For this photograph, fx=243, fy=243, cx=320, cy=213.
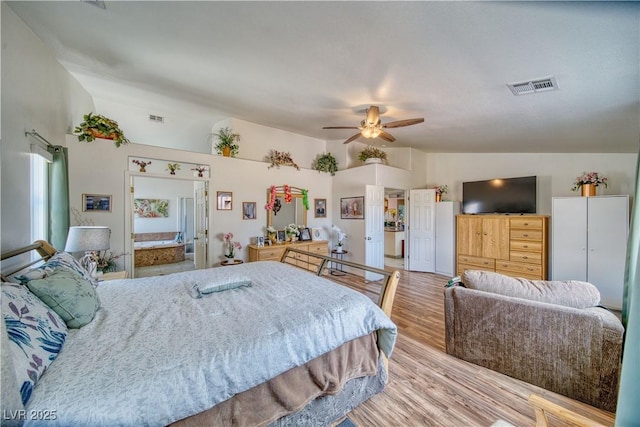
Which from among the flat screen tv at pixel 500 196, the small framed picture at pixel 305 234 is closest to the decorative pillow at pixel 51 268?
the small framed picture at pixel 305 234

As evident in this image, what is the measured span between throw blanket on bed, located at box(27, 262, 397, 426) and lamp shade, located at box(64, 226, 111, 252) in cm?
74

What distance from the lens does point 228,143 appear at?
466 cm

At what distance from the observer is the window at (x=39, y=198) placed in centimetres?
239

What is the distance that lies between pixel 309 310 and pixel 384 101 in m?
2.83

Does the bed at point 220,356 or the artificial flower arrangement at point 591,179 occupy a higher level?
the artificial flower arrangement at point 591,179

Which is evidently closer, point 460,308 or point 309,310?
point 309,310

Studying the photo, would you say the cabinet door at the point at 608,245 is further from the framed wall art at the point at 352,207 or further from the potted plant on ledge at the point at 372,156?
the framed wall art at the point at 352,207

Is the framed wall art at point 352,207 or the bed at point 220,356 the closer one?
the bed at point 220,356

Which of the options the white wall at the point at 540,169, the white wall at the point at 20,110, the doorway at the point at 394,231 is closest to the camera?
the white wall at the point at 20,110

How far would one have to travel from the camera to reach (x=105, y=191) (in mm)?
3553

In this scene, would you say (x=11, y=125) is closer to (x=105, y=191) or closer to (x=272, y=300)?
(x=105, y=191)

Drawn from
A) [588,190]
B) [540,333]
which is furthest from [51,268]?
[588,190]

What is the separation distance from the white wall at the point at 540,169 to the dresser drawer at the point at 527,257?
3.28 ft

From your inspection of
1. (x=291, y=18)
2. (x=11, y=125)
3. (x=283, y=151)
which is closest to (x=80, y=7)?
(x=11, y=125)
